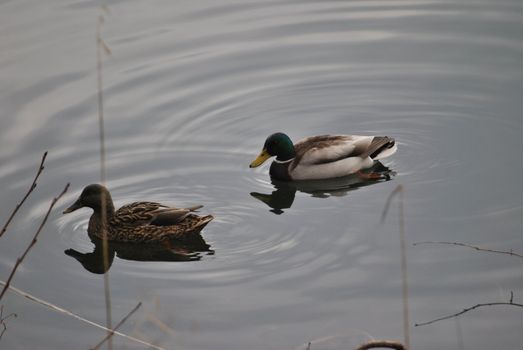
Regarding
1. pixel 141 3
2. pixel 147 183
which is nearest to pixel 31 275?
pixel 147 183

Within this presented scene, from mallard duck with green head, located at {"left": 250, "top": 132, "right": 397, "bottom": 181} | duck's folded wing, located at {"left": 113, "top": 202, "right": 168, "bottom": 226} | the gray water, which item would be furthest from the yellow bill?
duck's folded wing, located at {"left": 113, "top": 202, "right": 168, "bottom": 226}

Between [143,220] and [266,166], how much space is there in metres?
2.20

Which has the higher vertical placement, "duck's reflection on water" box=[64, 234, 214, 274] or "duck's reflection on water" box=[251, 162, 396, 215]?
"duck's reflection on water" box=[64, 234, 214, 274]

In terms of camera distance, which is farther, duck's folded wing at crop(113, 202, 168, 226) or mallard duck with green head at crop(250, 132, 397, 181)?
mallard duck with green head at crop(250, 132, 397, 181)

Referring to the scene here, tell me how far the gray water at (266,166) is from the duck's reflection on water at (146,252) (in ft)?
0.17

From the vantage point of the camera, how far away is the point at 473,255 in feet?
28.7

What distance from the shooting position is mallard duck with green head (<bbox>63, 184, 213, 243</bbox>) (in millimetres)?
9648

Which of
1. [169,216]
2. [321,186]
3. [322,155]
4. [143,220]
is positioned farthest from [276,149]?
[143,220]

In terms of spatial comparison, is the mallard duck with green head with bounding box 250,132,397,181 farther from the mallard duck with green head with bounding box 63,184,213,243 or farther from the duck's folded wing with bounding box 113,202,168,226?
the duck's folded wing with bounding box 113,202,168,226

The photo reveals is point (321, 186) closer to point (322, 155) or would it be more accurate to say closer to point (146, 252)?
point (322, 155)

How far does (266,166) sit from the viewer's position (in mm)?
11562

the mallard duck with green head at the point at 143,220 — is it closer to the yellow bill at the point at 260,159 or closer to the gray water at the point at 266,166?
the gray water at the point at 266,166

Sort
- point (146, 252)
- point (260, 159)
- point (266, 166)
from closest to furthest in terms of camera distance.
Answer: point (146, 252) < point (260, 159) < point (266, 166)

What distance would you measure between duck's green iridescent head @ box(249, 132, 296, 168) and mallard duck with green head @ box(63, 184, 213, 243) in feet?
4.92
